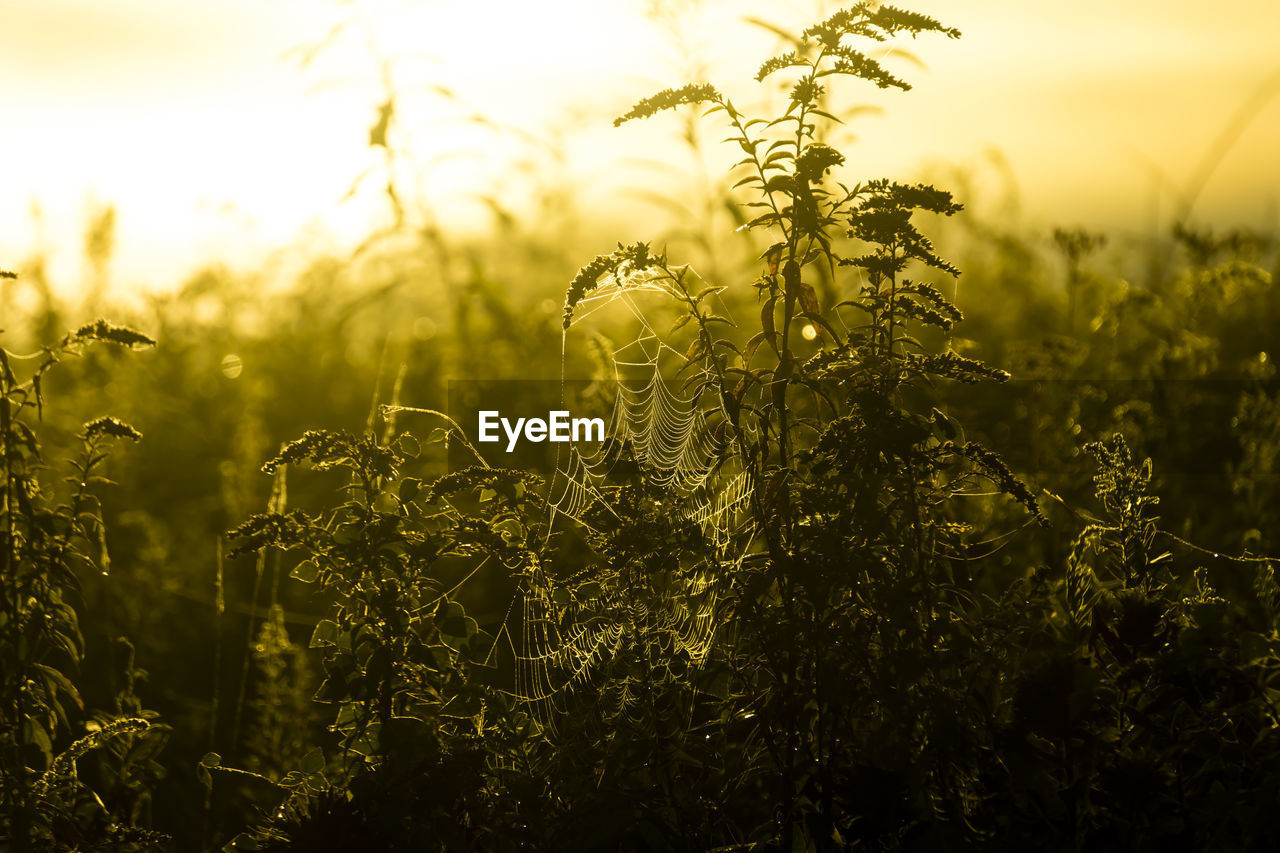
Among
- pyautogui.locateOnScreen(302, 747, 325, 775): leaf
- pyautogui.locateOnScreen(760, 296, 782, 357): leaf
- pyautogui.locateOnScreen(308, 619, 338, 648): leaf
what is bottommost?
pyautogui.locateOnScreen(302, 747, 325, 775): leaf

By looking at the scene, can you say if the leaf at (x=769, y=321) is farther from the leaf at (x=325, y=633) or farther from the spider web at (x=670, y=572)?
the leaf at (x=325, y=633)

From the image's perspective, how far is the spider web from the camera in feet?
8.14

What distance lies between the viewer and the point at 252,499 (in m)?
4.72

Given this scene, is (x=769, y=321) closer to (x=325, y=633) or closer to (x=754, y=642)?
(x=754, y=642)

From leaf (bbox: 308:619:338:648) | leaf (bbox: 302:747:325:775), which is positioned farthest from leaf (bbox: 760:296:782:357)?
leaf (bbox: 302:747:325:775)

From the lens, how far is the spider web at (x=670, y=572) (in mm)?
2482

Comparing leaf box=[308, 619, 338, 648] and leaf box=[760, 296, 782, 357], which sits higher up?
leaf box=[760, 296, 782, 357]

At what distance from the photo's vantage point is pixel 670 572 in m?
2.53

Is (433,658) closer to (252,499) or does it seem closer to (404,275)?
(252,499)

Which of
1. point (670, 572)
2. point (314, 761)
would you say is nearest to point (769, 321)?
point (670, 572)

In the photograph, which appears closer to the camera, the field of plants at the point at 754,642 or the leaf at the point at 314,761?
the field of plants at the point at 754,642

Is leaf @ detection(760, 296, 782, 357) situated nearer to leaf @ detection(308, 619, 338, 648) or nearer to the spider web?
the spider web

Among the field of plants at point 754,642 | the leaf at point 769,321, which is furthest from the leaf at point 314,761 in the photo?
the leaf at point 769,321

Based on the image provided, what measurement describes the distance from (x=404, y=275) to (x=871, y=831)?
4104 millimetres
